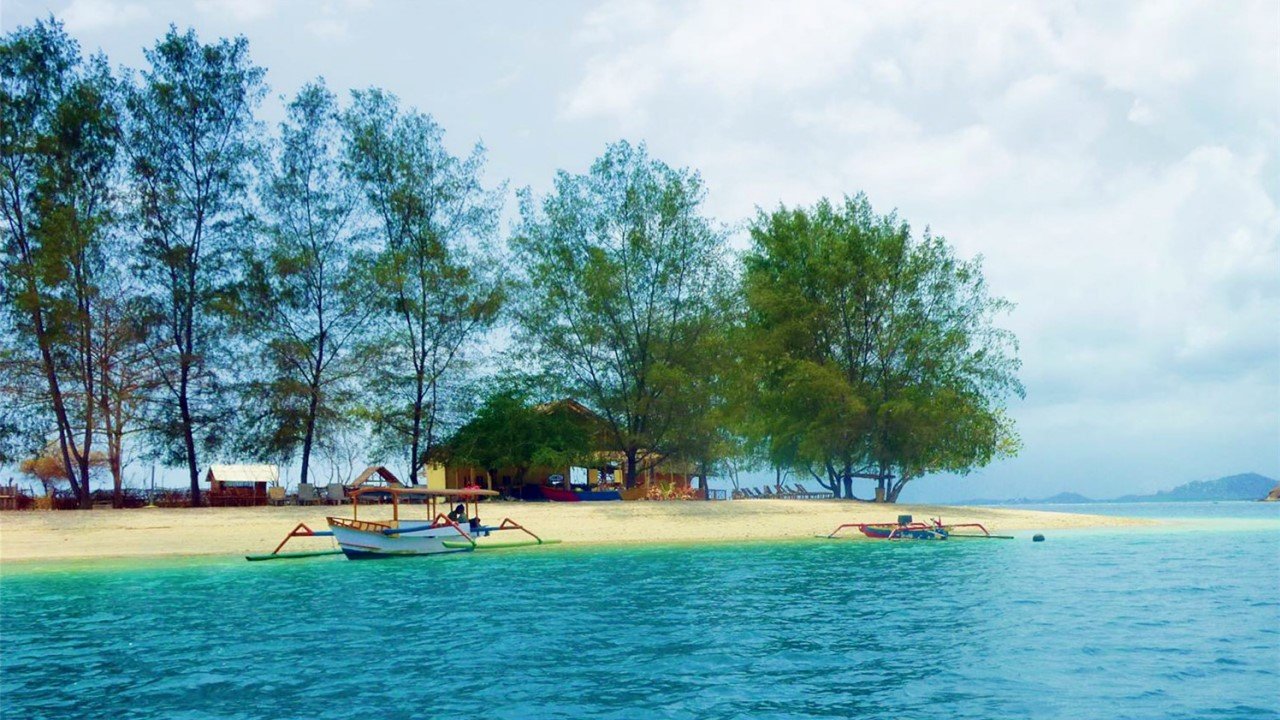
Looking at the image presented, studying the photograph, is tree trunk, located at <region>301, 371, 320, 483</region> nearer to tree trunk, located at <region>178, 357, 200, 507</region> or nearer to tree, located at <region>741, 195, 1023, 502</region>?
tree trunk, located at <region>178, 357, 200, 507</region>

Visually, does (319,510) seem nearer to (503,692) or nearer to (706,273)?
(706,273)

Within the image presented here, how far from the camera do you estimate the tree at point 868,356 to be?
194 ft

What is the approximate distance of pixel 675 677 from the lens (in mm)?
15016

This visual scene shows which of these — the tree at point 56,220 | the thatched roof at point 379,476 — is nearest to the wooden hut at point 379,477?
the thatched roof at point 379,476

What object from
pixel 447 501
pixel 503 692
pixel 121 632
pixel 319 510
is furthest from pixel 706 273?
pixel 503 692

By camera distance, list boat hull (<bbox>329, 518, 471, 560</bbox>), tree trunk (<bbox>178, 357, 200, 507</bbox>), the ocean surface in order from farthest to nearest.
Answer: tree trunk (<bbox>178, 357, 200, 507</bbox>) → boat hull (<bbox>329, 518, 471, 560</bbox>) → the ocean surface

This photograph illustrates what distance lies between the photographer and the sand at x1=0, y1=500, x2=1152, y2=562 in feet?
135

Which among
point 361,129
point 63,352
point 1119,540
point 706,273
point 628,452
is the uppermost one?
point 361,129

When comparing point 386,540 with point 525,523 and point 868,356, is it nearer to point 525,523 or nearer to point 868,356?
point 525,523

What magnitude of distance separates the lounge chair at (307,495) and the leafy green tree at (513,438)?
7421mm

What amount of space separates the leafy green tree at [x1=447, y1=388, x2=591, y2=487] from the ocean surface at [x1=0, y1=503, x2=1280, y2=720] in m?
23.8

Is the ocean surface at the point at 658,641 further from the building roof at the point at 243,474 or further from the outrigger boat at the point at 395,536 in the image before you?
the building roof at the point at 243,474

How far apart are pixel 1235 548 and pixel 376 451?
40.8m

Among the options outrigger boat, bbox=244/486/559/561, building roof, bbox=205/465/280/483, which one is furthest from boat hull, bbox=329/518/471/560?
building roof, bbox=205/465/280/483
